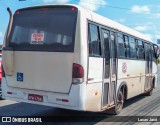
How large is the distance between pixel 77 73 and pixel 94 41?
3.82ft

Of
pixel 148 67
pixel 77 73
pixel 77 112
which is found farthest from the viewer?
pixel 148 67

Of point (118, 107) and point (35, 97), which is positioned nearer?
point (35, 97)

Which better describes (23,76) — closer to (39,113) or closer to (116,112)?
(39,113)

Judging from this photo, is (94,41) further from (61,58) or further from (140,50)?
(140,50)

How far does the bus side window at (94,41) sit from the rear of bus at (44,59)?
1.65 feet

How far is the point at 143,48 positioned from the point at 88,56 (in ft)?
20.7

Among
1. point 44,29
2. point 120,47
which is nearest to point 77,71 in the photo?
point 44,29

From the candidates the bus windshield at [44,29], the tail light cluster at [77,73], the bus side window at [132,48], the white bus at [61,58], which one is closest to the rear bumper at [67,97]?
the white bus at [61,58]

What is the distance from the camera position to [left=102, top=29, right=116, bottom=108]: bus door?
8.28 meters

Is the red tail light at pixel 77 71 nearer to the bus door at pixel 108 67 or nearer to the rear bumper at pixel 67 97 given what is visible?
the rear bumper at pixel 67 97

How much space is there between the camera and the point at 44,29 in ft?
25.1

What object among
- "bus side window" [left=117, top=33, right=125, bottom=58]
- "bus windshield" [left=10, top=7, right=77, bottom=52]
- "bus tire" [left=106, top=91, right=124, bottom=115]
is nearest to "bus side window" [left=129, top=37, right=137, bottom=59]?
"bus side window" [left=117, top=33, right=125, bottom=58]

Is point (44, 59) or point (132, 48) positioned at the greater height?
point (132, 48)

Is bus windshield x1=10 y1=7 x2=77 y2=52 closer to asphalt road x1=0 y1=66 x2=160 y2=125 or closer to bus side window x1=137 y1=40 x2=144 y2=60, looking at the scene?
asphalt road x1=0 y1=66 x2=160 y2=125
